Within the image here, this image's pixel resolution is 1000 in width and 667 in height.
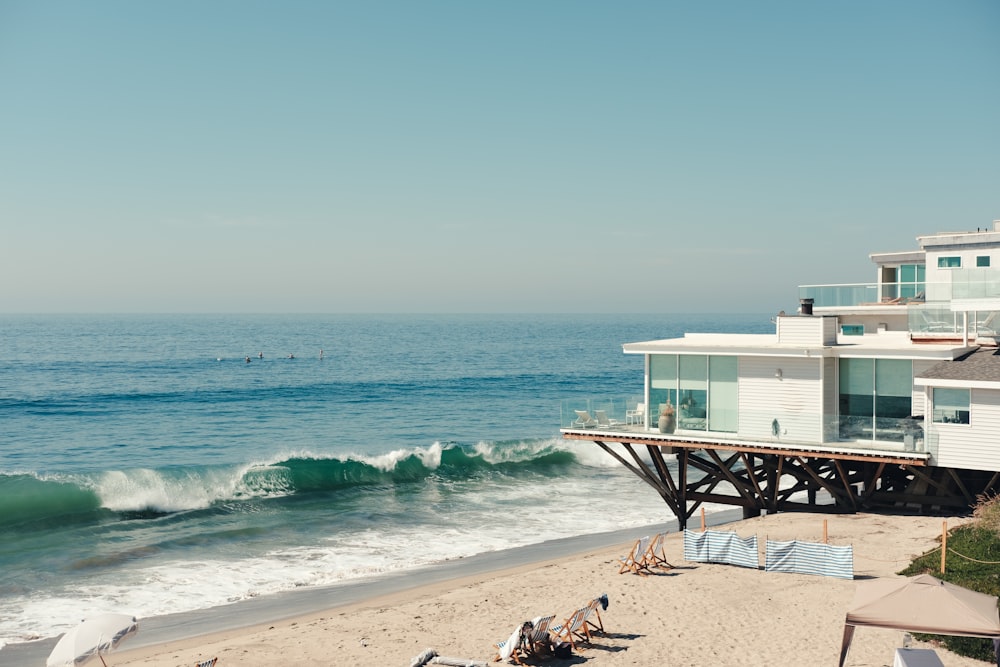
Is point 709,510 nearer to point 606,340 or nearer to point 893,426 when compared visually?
point 893,426

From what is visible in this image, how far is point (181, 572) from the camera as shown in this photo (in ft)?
75.2

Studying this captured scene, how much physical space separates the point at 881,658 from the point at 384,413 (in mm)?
48556

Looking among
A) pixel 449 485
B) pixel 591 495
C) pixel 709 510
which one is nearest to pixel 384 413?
pixel 449 485

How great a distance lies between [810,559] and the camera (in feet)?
56.9

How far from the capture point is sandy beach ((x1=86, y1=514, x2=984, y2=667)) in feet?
45.2

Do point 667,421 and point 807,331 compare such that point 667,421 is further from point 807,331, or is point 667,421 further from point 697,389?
point 807,331

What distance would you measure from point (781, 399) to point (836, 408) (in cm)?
131

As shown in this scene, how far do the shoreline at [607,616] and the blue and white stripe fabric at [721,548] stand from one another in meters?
0.23

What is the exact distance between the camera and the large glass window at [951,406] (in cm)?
1900

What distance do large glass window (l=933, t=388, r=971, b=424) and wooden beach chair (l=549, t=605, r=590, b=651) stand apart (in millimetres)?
10024

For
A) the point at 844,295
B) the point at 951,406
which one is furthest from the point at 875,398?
the point at 844,295

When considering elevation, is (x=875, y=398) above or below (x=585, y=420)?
above

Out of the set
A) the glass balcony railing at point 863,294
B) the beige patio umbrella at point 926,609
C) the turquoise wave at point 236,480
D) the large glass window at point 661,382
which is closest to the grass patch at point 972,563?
the beige patio umbrella at point 926,609

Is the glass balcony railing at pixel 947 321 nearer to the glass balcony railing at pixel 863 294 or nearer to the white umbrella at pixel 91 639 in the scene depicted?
the glass balcony railing at pixel 863 294
